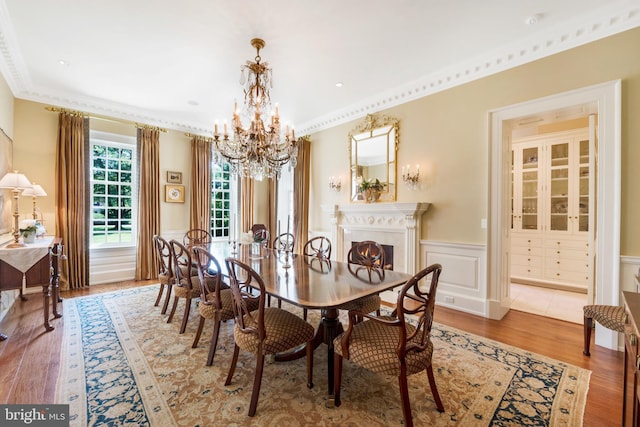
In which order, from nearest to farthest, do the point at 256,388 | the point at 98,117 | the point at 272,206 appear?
the point at 256,388
the point at 98,117
the point at 272,206

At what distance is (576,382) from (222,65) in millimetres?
4529

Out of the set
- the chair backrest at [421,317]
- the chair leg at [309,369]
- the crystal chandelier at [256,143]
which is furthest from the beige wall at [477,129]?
the chair leg at [309,369]

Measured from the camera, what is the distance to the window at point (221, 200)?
6047mm

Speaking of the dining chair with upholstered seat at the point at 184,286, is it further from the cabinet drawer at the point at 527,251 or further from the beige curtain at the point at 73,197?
the cabinet drawer at the point at 527,251

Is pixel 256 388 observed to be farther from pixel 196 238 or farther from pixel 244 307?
pixel 196 238

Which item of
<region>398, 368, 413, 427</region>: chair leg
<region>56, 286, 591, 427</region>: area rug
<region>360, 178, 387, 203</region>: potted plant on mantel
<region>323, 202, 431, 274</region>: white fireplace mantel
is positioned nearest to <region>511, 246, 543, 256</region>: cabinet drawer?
<region>323, 202, 431, 274</region>: white fireplace mantel

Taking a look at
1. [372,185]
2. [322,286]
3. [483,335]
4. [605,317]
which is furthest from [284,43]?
[605,317]

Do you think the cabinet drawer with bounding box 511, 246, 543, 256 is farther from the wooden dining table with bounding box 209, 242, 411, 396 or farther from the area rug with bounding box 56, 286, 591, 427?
the wooden dining table with bounding box 209, 242, 411, 396

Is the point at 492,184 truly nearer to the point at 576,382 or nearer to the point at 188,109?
the point at 576,382

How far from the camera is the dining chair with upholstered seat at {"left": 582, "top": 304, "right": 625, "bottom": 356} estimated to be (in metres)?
2.14

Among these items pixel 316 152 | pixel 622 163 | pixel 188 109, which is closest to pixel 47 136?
pixel 188 109

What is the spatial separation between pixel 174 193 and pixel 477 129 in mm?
5226

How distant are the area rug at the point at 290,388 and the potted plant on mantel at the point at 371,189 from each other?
2257 mm

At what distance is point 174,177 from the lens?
5340 mm
